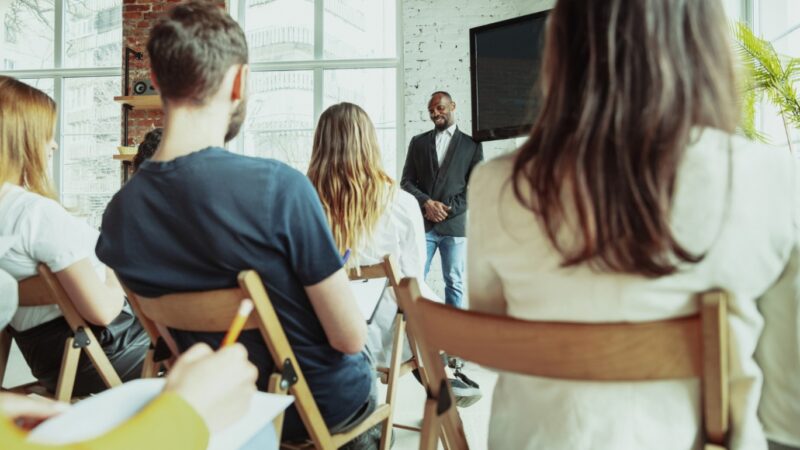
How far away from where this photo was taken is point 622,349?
2.13 ft

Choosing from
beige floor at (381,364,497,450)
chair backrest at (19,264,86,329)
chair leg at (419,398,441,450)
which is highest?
chair backrest at (19,264,86,329)

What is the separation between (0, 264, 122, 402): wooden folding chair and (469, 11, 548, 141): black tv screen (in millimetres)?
2898

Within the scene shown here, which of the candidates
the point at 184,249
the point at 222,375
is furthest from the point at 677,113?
the point at 184,249

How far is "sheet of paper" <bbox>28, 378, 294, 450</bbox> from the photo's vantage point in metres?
0.52

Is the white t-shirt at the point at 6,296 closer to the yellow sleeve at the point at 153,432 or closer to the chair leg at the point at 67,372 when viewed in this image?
the chair leg at the point at 67,372

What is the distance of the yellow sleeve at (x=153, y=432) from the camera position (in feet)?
1.51

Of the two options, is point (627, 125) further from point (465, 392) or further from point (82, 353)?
point (465, 392)

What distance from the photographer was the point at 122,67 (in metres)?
5.34

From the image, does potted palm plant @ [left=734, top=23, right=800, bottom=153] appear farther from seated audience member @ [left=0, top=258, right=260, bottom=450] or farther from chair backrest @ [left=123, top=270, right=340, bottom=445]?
seated audience member @ [left=0, top=258, right=260, bottom=450]

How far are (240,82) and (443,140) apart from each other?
334 cm

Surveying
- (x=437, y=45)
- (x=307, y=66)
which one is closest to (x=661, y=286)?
(x=437, y=45)

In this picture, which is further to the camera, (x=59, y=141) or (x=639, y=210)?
(x=59, y=141)

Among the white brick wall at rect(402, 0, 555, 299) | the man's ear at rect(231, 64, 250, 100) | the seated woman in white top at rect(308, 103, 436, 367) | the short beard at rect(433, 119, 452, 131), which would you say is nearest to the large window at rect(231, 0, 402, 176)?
the white brick wall at rect(402, 0, 555, 299)

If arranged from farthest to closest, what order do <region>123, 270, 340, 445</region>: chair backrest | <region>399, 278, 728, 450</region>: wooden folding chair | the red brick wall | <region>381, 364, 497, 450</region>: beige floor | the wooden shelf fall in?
the red brick wall, the wooden shelf, <region>381, 364, 497, 450</region>: beige floor, <region>123, 270, 340, 445</region>: chair backrest, <region>399, 278, 728, 450</region>: wooden folding chair
